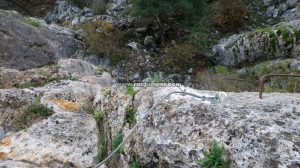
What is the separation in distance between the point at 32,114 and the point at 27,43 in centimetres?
673

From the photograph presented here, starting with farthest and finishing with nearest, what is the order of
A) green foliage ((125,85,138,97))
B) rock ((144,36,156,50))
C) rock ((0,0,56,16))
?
rock ((0,0,56,16))
rock ((144,36,156,50))
green foliage ((125,85,138,97))

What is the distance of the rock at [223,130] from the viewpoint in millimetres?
2566

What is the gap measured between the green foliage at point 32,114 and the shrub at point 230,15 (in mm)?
10172

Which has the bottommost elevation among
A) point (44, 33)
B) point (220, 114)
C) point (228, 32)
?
point (220, 114)

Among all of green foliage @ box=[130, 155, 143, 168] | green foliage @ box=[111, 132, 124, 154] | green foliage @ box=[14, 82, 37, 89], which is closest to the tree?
green foliage @ box=[14, 82, 37, 89]

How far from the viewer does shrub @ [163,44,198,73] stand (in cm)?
1177

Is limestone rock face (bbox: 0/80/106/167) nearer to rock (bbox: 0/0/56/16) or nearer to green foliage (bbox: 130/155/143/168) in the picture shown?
green foliage (bbox: 130/155/143/168)

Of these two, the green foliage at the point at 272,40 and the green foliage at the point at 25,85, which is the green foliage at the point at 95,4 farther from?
the green foliage at the point at 25,85

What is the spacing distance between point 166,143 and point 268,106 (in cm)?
88

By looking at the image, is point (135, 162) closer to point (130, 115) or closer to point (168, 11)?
point (130, 115)

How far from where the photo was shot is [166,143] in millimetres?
2918

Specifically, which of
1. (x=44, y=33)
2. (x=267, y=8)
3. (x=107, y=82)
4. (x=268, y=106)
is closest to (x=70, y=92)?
(x=107, y=82)

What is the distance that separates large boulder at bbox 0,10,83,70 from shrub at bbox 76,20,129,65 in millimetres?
1057

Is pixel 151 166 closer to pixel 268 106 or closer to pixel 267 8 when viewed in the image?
pixel 268 106
